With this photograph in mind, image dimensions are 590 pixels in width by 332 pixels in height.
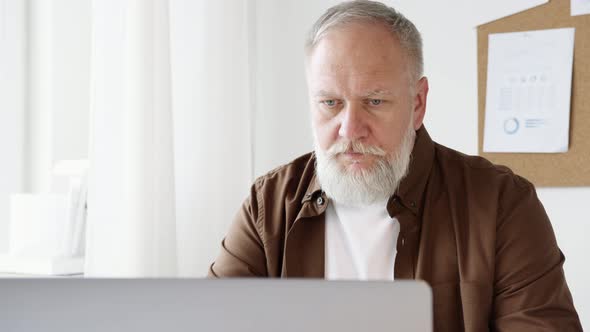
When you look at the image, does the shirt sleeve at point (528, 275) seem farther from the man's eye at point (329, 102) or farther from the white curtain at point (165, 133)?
the white curtain at point (165, 133)

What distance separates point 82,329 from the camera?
57 centimetres

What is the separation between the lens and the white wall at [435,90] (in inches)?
98.6

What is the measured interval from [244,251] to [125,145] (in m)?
0.61

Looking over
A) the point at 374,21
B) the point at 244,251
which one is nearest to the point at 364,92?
the point at 374,21

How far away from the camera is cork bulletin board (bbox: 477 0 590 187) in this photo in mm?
2494

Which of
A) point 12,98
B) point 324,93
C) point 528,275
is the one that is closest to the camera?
point 528,275

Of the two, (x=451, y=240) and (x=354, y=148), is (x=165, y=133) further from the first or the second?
(x=451, y=240)

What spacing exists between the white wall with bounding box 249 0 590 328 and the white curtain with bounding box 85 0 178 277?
89cm

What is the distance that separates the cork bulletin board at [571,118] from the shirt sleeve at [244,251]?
51.0 inches

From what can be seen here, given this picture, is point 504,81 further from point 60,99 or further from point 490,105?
point 60,99

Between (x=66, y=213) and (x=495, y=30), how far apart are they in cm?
159

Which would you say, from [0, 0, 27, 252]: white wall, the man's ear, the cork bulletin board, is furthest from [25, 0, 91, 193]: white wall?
the cork bulletin board

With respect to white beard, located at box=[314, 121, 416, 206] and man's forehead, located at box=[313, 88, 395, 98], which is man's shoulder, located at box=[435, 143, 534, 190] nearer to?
white beard, located at box=[314, 121, 416, 206]

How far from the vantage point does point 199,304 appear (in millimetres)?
576
